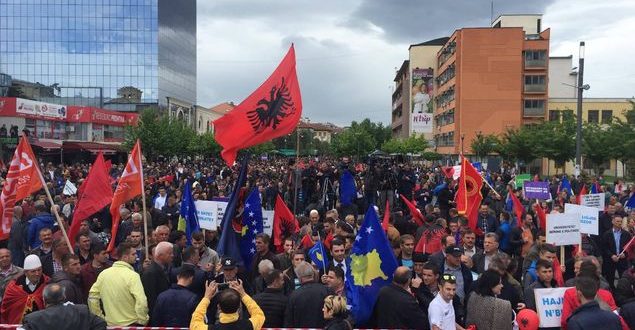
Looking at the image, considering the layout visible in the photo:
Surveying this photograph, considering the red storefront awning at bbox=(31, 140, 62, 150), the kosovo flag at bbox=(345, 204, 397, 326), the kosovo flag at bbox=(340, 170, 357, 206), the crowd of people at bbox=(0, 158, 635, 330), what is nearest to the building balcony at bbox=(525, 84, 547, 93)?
the red storefront awning at bbox=(31, 140, 62, 150)

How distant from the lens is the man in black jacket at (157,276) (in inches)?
260

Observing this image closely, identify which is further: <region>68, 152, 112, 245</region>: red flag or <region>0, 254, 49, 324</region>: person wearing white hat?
<region>68, 152, 112, 245</region>: red flag

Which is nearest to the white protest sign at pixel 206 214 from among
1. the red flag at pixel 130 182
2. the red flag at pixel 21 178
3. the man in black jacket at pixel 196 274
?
the red flag at pixel 130 182

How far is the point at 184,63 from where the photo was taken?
112m

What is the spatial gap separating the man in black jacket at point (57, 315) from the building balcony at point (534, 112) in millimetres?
63137

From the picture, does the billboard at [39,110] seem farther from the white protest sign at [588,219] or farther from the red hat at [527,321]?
the red hat at [527,321]

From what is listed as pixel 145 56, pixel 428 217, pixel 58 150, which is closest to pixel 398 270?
pixel 428 217

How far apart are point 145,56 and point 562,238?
93073 millimetres

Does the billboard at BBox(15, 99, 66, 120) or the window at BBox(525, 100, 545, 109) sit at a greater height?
the window at BBox(525, 100, 545, 109)

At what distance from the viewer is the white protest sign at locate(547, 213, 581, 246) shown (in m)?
8.71

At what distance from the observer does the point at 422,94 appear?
83938 millimetres

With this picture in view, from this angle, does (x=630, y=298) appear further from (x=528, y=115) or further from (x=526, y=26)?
(x=526, y=26)

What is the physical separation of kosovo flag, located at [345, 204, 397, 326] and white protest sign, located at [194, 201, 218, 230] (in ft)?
13.9

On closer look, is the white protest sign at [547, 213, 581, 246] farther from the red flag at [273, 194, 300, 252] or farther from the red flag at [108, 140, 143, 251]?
the red flag at [108, 140, 143, 251]
